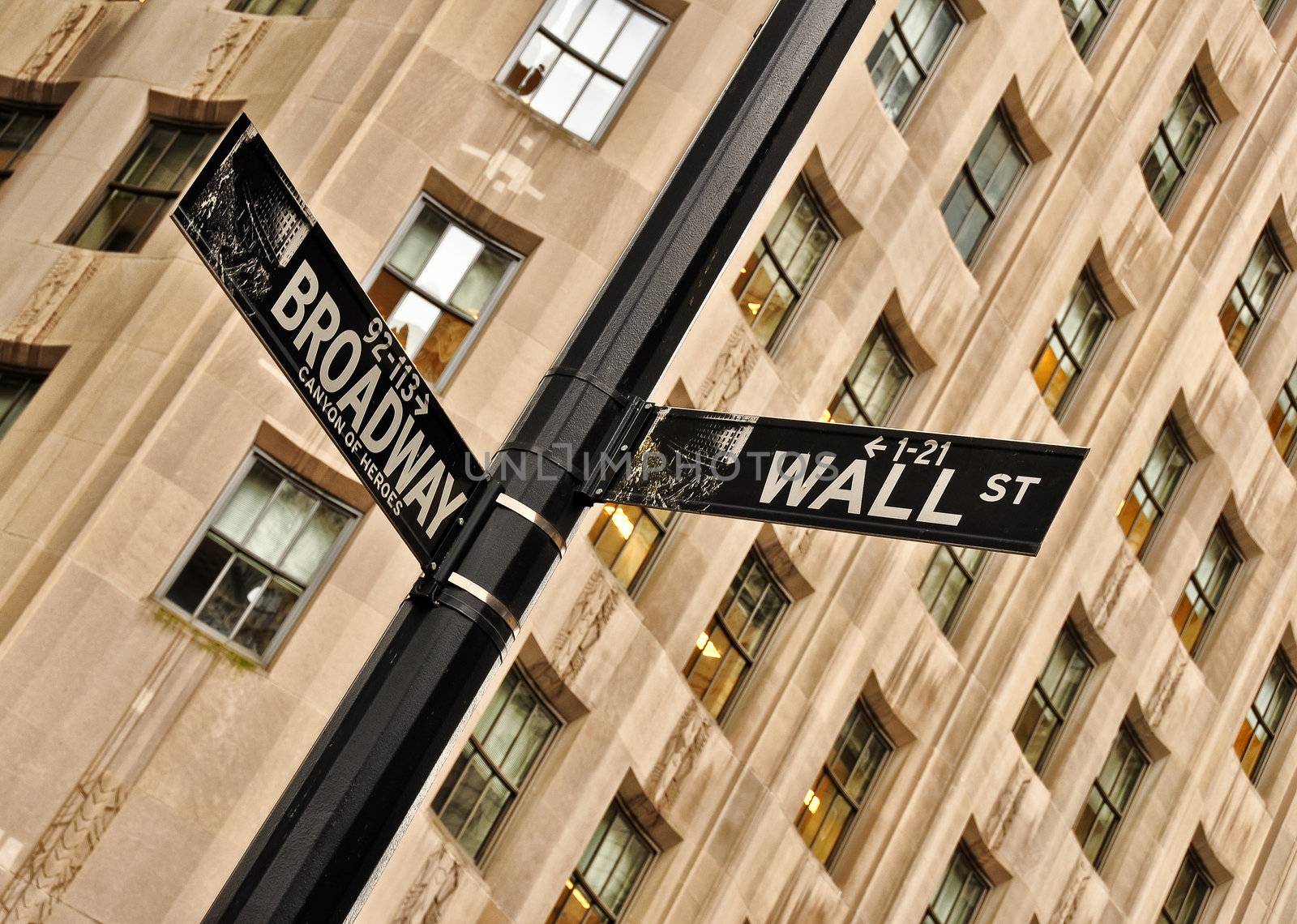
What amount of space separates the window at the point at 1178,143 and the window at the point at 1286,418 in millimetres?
4746

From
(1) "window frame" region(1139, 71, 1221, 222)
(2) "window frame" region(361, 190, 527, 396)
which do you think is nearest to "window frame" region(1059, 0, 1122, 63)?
(1) "window frame" region(1139, 71, 1221, 222)

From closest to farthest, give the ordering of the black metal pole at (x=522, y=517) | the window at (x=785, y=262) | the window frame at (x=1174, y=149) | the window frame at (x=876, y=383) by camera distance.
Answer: the black metal pole at (x=522, y=517)
the window at (x=785, y=262)
the window frame at (x=876, y=383)
the window frame at (x=1174, y=149)

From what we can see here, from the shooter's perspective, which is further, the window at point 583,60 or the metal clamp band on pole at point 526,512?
the window at point 583,60

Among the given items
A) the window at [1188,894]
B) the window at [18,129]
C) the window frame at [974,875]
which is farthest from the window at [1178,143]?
the window at [18,129]

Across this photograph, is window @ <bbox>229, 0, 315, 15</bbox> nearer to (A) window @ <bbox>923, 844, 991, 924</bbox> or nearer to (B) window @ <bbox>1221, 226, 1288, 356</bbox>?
(A) window @ <bbox>923, 844, 991, 924</bbox>

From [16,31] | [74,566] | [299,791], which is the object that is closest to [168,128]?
[16,31]

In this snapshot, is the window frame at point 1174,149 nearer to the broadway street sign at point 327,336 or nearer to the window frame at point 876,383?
the window frame at point 876,383

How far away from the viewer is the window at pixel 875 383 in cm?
1962

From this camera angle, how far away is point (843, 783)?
66.2ft

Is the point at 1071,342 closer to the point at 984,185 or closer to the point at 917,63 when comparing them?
the point at 984,185

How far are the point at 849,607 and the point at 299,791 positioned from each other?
15.9 m

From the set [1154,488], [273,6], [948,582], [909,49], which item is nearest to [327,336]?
[273,6]

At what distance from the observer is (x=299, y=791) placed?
399 centimetres

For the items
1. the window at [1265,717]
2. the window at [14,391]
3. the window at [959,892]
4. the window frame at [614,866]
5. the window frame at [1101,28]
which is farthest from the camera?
the window at [1265,717]
